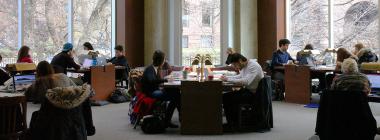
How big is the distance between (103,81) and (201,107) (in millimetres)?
3283

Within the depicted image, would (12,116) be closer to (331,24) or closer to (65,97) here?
(65,97)

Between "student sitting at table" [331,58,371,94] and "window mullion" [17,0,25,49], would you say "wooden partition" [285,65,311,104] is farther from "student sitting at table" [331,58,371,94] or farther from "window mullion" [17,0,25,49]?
"window mullion" [17,0,25,49]

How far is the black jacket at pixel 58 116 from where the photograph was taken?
370 cm

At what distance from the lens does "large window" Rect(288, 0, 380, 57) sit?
9742mm

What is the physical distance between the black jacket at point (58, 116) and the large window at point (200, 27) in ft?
23.7

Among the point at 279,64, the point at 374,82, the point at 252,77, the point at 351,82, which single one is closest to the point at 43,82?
the point at 252,77

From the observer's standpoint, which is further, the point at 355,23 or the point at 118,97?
the point at 355,23

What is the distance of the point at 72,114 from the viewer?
3814 mm

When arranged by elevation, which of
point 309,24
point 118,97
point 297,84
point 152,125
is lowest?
point 152,125

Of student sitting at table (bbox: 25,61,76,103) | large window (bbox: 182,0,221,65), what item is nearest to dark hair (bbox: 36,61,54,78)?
student sitting at table (bbox: 25,61,76,103)

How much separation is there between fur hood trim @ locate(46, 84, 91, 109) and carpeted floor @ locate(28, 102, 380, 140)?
1487mm

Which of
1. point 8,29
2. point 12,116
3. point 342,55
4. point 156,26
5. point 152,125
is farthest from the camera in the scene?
point 156,26

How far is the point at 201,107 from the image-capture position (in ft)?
17.2

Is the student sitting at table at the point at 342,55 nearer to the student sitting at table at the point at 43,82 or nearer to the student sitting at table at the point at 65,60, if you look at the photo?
the student sitting at table at the point at 65,60
